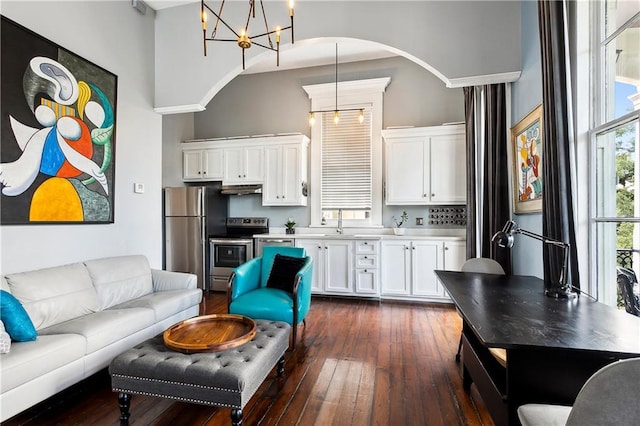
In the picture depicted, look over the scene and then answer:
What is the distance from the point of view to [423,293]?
14.2 ft

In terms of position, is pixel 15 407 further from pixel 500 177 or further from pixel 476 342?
pixel 500 177

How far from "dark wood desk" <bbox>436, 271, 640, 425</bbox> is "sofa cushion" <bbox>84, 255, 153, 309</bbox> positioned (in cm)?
297

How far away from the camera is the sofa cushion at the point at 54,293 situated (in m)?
2.22

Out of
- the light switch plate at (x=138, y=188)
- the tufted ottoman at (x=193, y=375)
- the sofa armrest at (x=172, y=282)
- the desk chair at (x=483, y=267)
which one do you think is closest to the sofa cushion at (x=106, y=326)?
the tufted ottoman at (x=193, y=375)

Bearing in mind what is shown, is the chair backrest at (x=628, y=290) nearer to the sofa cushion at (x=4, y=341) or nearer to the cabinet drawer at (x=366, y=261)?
the cabinet drawer at (x=366, y=261)

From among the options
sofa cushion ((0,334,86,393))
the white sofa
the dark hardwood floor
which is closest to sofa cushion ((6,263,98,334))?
the white sofa

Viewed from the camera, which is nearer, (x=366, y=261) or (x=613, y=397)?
(x=613, y=397)

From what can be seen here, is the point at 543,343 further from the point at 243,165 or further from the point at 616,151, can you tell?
the point at 243,165

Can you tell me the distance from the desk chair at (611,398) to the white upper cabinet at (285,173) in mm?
4422

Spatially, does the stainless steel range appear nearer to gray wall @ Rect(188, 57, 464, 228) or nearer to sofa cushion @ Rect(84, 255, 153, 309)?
gray wall @ Rect(188, 57, 464, 228)

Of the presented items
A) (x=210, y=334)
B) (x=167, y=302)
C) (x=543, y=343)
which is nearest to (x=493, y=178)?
(x=543, y=343)

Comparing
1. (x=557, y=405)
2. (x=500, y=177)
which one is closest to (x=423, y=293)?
(x=500, y=177)

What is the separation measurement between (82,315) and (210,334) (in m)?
1.31

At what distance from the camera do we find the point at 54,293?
238 centimetres
